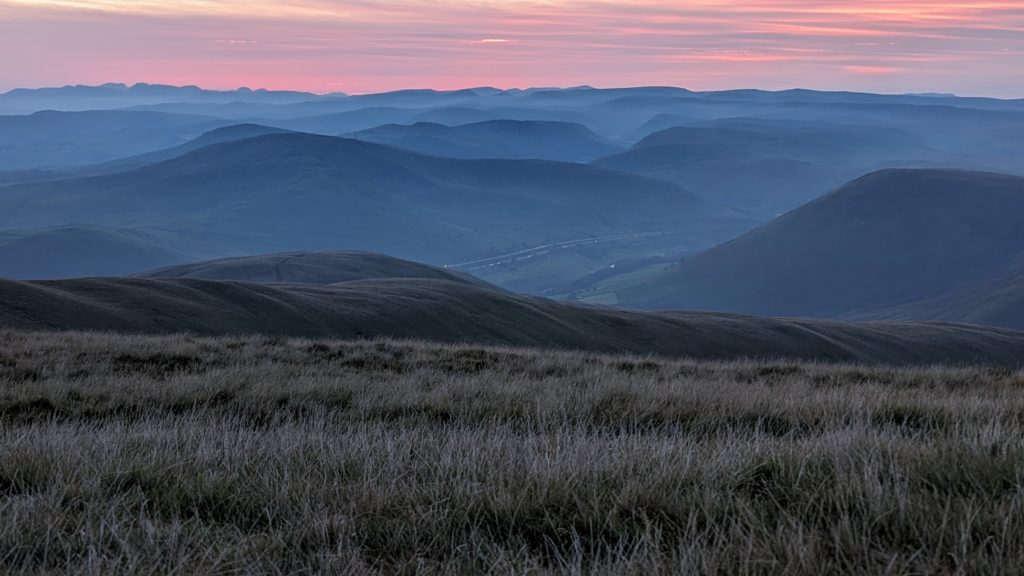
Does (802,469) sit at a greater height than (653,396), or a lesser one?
greater

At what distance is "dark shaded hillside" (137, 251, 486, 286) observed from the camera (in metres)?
113

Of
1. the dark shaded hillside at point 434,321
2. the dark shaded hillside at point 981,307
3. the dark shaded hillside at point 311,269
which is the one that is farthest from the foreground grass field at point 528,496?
the dark shaded hillside at point 981,307

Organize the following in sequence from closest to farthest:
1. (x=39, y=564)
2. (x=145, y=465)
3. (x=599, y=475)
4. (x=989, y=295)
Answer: (x=39, y=564)
(x=599, y=475)
(x=145, y=465)
(x=989, y=295)

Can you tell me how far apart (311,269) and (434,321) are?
80.8 m

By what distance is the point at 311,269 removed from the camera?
→ 390 ft

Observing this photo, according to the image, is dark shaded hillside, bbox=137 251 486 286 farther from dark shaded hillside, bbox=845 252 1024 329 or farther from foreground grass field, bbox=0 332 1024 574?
dark shaded hillside, bbox=845 252 1024 329

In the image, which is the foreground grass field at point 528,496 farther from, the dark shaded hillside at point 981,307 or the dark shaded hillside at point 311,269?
the dark shaded hillside at point 981,307

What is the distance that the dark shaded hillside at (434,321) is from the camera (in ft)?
103

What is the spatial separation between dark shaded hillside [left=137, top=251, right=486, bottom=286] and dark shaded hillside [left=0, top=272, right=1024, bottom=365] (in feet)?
186

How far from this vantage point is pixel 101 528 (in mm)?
3594

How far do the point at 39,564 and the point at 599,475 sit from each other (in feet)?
8.51

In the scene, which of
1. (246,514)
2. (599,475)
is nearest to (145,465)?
(246,514)

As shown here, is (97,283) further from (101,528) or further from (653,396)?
(101,528)

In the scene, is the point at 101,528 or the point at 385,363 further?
the point at 385,363
